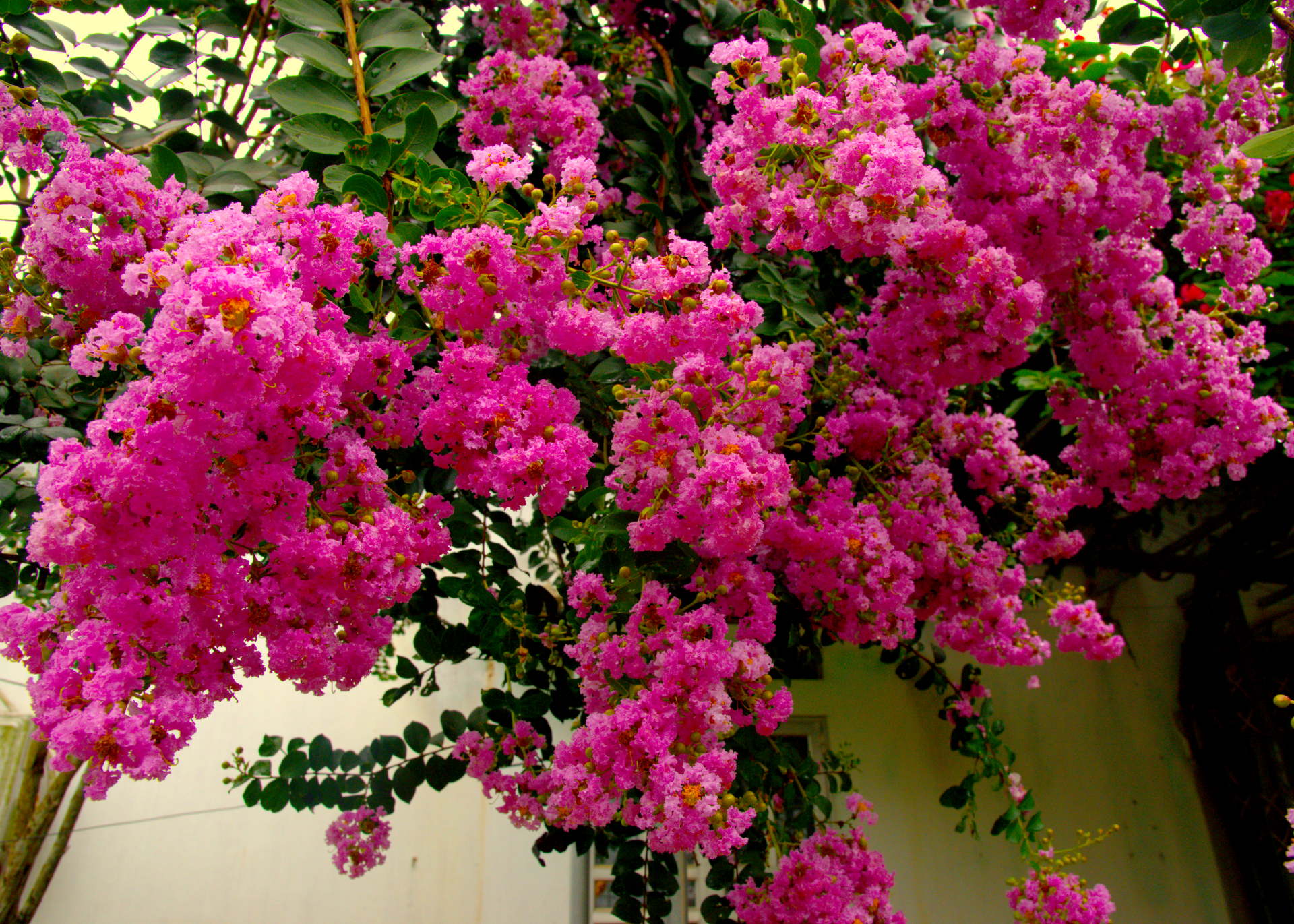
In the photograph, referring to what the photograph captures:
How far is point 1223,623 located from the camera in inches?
105

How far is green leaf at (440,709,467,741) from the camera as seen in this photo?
1483mm

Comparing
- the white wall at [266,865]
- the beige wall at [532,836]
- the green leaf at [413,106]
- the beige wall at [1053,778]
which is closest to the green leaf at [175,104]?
the green leaf at [413,106]

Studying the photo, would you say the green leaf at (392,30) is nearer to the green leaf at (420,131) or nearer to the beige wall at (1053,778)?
the green leaf at (420,131)

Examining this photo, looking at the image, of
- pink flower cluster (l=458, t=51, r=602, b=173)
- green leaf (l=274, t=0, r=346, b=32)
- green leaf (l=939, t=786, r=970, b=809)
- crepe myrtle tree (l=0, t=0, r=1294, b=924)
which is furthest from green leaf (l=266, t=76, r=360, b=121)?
green leaf (l=939, t=786, r=970, b=809)

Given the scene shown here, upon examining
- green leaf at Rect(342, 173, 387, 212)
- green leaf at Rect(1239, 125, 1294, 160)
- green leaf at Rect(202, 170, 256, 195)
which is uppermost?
green leaf at Rect(202, 170, 256, 195)

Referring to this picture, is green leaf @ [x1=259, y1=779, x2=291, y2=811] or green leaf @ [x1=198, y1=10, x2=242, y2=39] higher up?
green leaf @ [x1=198, y1=10, x2=242, y2=39]

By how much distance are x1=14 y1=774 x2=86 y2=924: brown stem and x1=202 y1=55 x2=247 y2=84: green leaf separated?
82.2 inches

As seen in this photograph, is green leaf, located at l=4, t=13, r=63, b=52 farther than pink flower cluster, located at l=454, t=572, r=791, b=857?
Yes

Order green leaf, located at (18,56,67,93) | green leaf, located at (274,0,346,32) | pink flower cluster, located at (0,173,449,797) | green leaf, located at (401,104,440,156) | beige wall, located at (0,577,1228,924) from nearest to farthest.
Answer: pink flower cluster, located at (0,173,449,797), green leaf, located at (401,104,440,156), green leaf, located at (274,0,346,32), green leaf, located at (18,56,67,93), beige wall, located at (0,577,1228,924)

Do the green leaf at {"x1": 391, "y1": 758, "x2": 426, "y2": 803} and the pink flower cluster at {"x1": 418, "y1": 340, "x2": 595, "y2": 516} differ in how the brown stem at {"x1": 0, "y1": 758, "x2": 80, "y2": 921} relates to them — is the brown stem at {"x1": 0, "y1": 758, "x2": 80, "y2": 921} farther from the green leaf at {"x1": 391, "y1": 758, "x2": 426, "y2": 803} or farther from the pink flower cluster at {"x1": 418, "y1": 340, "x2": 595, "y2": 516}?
the pink flower cluster at {"x1": 418, "y1": 340, "x2": 595, "y2": 516}

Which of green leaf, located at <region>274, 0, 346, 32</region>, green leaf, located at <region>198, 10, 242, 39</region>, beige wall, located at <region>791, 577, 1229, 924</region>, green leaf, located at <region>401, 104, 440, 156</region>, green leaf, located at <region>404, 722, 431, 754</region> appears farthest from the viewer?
beige wall, located at <region>791, 577, 1229, 924</region>

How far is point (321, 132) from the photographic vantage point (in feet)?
3.09

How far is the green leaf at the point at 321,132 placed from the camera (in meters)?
0.93

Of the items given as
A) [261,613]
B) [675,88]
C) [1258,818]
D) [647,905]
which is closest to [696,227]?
[675,88]
